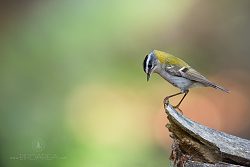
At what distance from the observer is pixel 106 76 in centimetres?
620

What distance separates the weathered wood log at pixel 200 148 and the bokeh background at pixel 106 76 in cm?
246

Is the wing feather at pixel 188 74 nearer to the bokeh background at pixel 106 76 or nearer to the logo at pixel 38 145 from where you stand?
the bokeh background at pixel 106 76

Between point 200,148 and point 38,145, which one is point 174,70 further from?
point 200,148

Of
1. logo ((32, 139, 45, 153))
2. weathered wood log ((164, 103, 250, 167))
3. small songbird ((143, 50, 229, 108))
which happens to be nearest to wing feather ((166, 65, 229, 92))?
small songbird ((143, 50, 229, 108))

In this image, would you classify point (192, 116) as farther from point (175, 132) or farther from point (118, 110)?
point (175, 132)

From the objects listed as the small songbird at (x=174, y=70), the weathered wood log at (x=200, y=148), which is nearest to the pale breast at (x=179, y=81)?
the small songbird at (x=174, y=70)

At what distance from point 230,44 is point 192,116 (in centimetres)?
165

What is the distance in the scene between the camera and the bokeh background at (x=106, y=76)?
508cm

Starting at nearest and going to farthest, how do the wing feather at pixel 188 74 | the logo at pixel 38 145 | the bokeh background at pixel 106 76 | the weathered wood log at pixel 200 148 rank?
the weathered wood log at pixel 200 148, the wing feather at pixel 188 74, the logo at pixel 38 145, the bokeh background at pixel 106 76

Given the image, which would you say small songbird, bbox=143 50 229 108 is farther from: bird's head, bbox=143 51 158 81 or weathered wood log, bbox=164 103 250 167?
weathered wood log, bbox=164 103 250 167

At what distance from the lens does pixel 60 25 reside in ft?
21.3

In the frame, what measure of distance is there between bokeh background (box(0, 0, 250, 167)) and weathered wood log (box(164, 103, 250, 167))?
2.46 metres

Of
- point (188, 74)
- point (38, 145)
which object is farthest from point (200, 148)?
point (38, 145)

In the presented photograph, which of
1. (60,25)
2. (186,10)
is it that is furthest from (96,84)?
(186,10)
